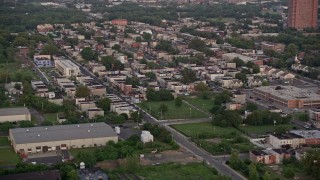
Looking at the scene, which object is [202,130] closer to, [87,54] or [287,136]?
[287,136]

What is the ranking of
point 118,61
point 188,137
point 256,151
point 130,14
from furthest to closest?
point 130,14
point 118,61
point 188,137
point 256,151

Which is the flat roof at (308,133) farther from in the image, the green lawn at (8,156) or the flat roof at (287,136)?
the green lawn at (8,156)

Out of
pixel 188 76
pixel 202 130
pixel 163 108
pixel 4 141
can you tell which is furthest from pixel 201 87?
pixel 4 141

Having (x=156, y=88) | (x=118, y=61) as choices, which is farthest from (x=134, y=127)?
(x=118, y=61)

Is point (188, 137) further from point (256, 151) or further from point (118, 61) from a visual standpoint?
point (118, 61)

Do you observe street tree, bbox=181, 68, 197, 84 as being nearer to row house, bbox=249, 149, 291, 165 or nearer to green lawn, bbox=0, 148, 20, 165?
row house, bbox=249, 149, 291, 165

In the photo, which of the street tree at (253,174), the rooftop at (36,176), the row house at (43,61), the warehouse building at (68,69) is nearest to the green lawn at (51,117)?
the rooftop at (36,176)
